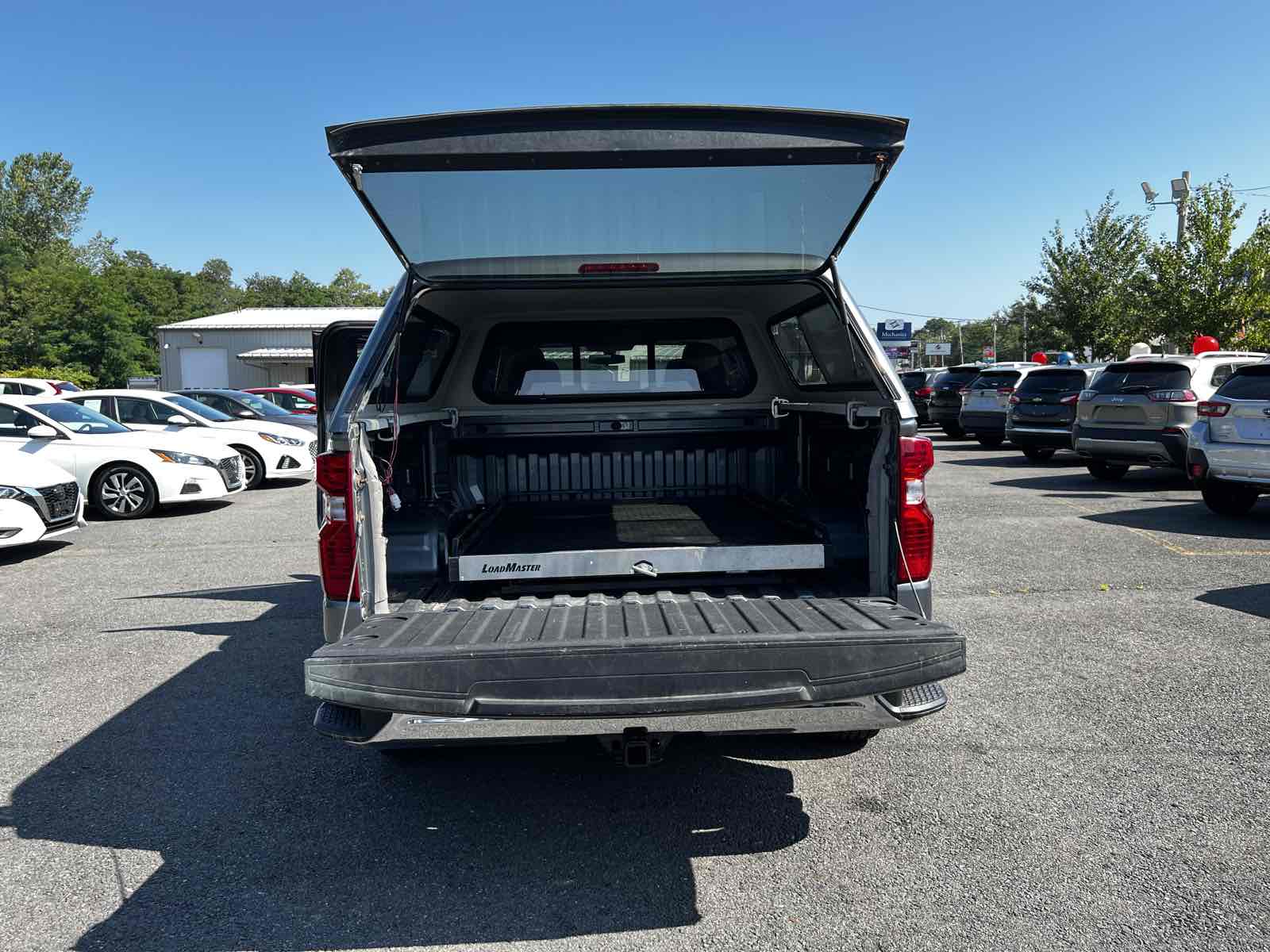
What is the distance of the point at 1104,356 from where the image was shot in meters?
32.3

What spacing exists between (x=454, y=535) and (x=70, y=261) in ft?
311

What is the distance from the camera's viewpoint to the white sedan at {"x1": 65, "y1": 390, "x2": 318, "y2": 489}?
44.9 feet

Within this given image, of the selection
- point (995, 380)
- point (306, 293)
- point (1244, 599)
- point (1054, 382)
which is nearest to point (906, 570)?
point (1244, 599)

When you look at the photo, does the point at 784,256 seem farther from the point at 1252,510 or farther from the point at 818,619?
the point at 1252,510

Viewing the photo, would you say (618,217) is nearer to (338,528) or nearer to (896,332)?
(338,528)

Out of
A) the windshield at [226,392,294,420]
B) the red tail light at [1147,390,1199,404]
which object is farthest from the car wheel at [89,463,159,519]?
the red tail light at [1147,390,1199,404]

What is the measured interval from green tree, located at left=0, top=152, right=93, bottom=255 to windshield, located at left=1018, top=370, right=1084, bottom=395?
3494 inches

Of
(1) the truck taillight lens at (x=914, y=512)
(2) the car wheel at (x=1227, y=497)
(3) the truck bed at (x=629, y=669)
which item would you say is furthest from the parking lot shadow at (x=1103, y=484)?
(3) the truck bed at (x=629, y=669)

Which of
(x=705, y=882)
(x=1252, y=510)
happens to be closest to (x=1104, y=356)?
(x=1252, y=510)

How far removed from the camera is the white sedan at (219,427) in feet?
44.9

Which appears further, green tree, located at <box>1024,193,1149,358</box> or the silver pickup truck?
green tree, located at <box>1024,193,1149,358</box>

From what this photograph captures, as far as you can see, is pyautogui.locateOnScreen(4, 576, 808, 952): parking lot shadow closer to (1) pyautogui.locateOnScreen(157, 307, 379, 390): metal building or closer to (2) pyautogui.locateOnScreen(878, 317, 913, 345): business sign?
(2) pyautogui.locateOnScreen(878, 317, 913, 345): business sign

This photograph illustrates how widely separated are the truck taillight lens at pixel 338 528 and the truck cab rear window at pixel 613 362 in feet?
6.45

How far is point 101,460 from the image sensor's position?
1134 cm
